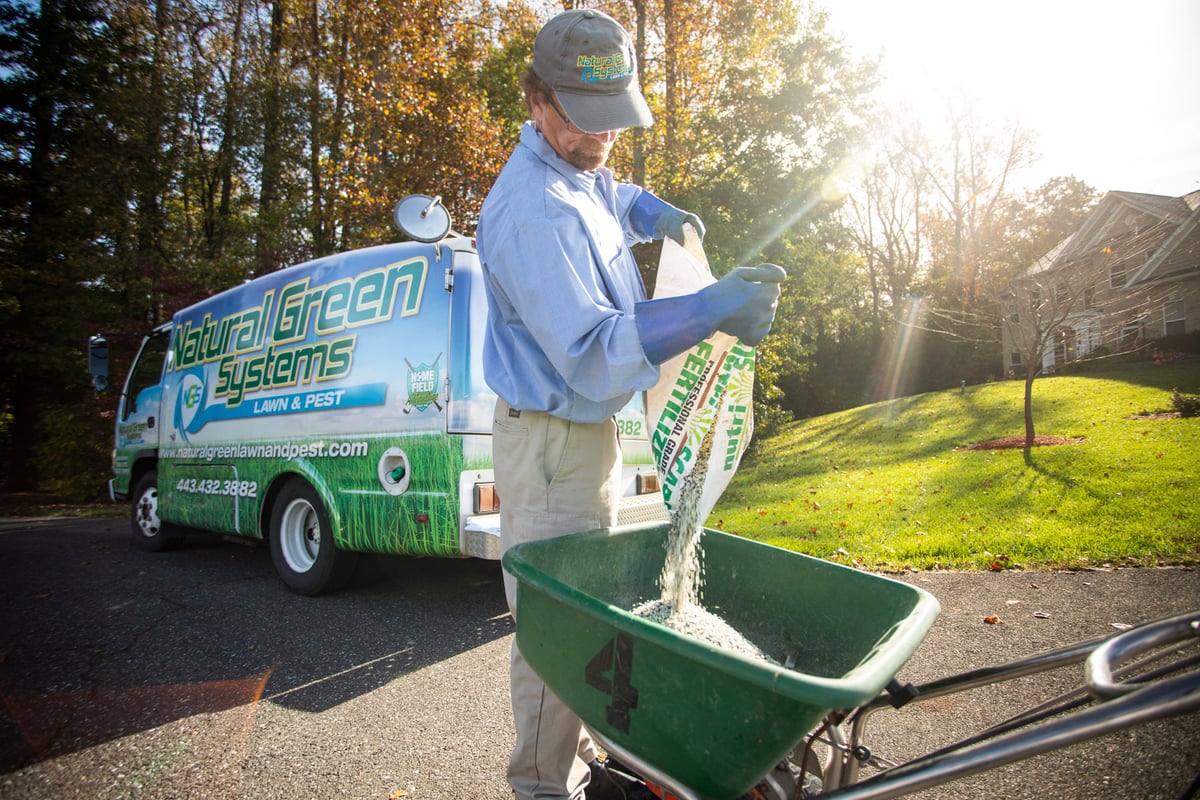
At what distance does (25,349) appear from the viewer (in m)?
15.1

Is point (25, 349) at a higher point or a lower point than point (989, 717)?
higher

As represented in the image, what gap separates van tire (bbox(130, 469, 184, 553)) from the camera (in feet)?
21.9

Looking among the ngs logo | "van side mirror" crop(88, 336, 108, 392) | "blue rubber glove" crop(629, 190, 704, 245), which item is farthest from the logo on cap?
"van side mirror" crop(88, 336, 108, 392)

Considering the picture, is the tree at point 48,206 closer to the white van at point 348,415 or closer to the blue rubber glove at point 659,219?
the white van at point 348,415

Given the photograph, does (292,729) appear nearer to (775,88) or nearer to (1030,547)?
(1030,547)

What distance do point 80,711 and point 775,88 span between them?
24354 mm

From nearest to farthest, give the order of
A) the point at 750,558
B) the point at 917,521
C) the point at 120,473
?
the point at 750,558 < the point at 917,521 < the point at 120,473

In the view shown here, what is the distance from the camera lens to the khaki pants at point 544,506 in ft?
5.95

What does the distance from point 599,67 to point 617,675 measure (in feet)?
4.89

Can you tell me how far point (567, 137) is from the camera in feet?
6.05

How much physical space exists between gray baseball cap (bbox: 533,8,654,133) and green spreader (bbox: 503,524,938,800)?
1139 mm

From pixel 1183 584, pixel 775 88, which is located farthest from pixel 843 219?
pixel 1183 584

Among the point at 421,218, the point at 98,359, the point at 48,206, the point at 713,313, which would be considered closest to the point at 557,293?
the point at 713,313

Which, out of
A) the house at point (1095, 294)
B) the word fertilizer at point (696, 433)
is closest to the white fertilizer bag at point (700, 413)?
the word fertilizer at point (696, 433)
